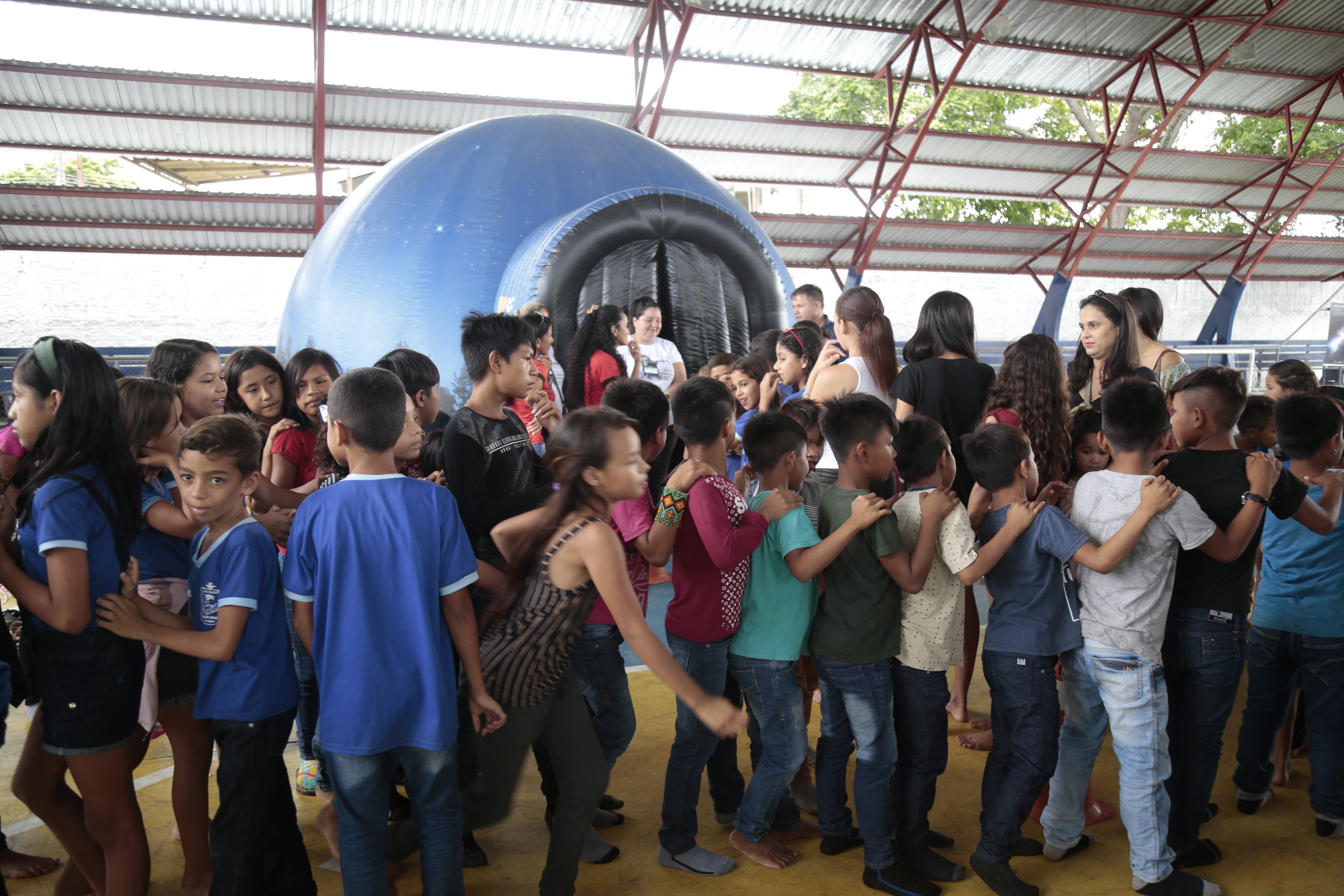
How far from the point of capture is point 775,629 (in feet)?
8.63

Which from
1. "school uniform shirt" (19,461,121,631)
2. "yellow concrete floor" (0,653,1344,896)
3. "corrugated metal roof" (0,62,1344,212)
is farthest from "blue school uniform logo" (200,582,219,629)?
"corrugated metal roof" (0,62,1344,212)

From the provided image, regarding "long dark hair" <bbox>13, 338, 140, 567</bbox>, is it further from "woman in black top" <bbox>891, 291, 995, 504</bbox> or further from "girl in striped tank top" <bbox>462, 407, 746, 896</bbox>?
"woman in black top" <bbox>891, 291, 995, 504</bbox>

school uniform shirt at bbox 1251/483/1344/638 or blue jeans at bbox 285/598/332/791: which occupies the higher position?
school uniform shirt at bbox 1251/483/1344/638

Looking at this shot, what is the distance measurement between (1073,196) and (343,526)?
57.1 ft

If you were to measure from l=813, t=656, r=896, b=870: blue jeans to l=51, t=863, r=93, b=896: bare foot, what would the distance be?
2.19 meters

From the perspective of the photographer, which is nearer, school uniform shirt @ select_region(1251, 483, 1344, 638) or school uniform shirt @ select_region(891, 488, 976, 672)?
school uniform shirt @ select_region(891, 488, 976, 672)

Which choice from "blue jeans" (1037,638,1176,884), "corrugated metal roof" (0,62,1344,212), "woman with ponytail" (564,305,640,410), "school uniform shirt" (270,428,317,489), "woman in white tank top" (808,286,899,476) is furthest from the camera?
"corrugated metal roof" (0,62,1344,212)

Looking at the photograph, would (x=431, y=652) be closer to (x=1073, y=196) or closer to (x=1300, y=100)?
(x=1073, y=196)

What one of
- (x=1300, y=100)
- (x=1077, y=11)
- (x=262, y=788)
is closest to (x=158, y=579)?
(x=262, y=788)

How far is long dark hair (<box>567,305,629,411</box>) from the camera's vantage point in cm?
543

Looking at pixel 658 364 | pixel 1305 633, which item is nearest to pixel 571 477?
pixel 1305 633

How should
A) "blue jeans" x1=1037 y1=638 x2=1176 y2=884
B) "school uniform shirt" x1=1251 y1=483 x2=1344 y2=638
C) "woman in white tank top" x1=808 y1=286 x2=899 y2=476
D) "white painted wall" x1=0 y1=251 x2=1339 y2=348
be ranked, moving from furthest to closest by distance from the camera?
"white painted wall" x1=0 y1=251 x2=1339 y2=348 < "woman in white tank top" x1=808 y1=286 x2=899 y2=476 < "school uniform shirt" x1=1251 y1=483 x2=1344 y2=638 < "blue jeans" x1=1037 y1=638 x2=1176 y2=884

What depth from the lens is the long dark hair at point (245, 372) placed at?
3633 millimetres

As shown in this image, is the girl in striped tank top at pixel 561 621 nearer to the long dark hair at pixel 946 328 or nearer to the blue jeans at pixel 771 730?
the blue jeans at pixel 771 730
